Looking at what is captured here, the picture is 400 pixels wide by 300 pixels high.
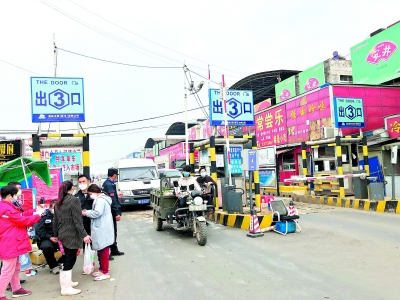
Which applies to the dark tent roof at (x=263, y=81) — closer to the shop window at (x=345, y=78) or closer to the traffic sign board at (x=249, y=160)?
the shop window at (x=345, y=78)

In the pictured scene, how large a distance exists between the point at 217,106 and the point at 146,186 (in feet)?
16.0

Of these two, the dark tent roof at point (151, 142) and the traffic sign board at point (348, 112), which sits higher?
the dark tent roof at point (151, 142)

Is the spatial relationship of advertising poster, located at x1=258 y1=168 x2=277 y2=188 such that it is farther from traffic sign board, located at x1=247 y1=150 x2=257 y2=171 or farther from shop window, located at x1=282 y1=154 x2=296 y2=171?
traffic sign board, located at x1=247 y1=150 x2=257 y2=171

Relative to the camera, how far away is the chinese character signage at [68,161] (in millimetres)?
10820

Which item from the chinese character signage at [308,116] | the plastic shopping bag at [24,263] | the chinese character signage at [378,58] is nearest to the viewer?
the plastic shopping bag at [24,263]

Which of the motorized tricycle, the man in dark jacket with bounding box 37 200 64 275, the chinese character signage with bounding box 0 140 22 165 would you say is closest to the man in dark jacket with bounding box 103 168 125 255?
the man in dark jacket with bounding box 37 200 64 275

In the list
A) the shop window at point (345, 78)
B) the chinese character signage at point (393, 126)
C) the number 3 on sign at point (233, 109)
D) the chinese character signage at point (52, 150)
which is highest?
the shop window at point (345, 78)

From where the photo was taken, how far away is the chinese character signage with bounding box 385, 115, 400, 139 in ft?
49.9

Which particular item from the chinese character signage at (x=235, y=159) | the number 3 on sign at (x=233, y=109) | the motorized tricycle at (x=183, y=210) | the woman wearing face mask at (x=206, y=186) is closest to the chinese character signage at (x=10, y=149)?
the chinese character signage at (x=235, y=159)

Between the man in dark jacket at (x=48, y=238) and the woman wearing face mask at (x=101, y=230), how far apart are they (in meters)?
0.85

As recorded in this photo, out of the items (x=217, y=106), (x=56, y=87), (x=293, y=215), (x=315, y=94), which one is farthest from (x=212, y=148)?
(x=315, y=94)

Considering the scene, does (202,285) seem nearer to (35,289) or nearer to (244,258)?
(244,258)

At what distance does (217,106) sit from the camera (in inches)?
492

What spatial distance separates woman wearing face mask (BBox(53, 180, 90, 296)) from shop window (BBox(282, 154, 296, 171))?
58.4ft
